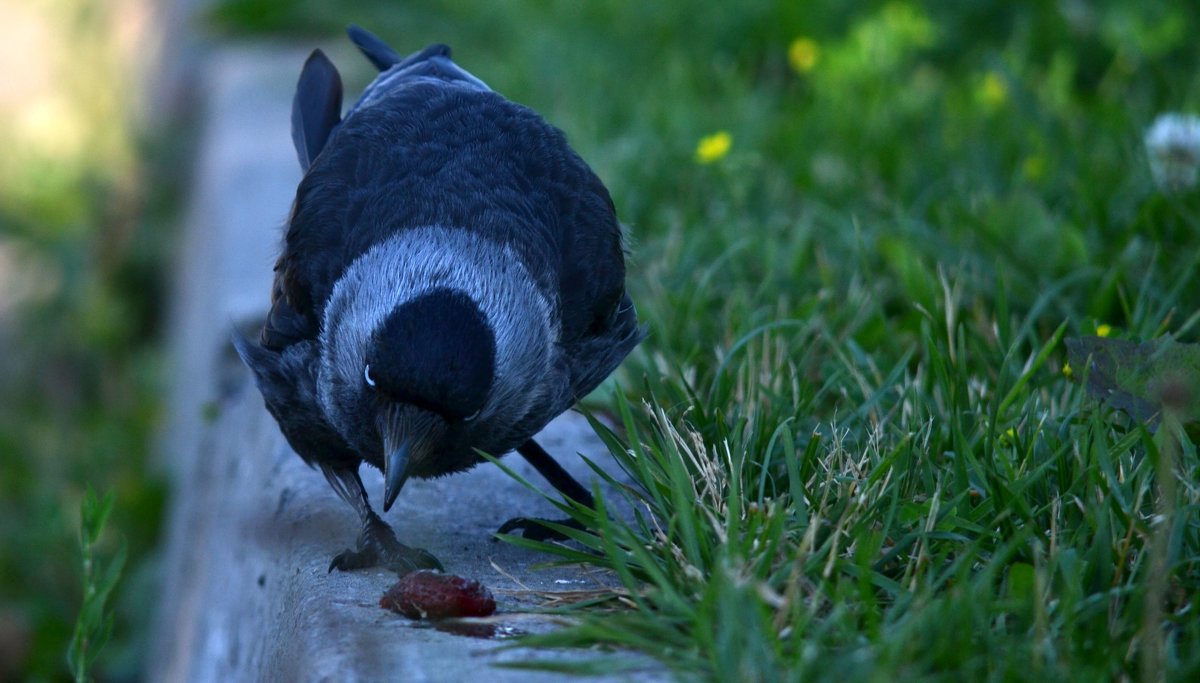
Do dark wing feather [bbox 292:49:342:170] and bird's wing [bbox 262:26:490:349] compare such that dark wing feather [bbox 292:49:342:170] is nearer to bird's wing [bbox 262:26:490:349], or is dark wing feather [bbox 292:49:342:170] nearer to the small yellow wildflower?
bird's wing [bbox 262:26:490:349]

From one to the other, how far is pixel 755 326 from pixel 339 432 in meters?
1.25

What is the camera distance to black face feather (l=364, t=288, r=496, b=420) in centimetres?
252

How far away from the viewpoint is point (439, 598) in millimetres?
2324

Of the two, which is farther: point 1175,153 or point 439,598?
point 1175,153

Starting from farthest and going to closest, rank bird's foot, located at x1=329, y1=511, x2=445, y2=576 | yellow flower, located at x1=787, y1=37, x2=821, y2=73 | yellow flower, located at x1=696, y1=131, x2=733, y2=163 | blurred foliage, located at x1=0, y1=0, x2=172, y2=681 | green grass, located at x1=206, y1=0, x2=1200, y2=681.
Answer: yellow flower, located at x1=787, y1=37, x2=821, y2=73 → blurred foliage, located at x1=0, y1=0, x2=172, y2=681 → yellow flower, located at x1=696, y1=131, x2=733, y2=163 → bird's foot, located at x1=329, y1=511, x2=445, y2=576 → green grass, located at x1=206, y1=0, x2=1200, y2=681

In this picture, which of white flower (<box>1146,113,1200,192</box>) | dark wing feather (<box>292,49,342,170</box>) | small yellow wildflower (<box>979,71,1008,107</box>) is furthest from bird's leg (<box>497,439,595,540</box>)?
small yellow wildflower (<box>979,71,1008,107</box>)

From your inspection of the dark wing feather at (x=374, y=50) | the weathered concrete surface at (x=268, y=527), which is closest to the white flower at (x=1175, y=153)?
the weathered concrete surface at (x=268, y=527)

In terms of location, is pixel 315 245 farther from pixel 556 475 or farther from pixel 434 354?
pixel 556 475

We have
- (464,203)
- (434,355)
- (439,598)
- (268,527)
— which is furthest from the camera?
(268,527)

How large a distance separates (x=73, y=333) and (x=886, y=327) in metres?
5.19

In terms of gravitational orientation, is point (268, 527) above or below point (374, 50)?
below

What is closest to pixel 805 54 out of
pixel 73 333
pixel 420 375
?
pixel 420 375

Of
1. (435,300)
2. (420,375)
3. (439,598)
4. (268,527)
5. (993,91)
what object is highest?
(993,91)

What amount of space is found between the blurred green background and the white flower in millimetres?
79
